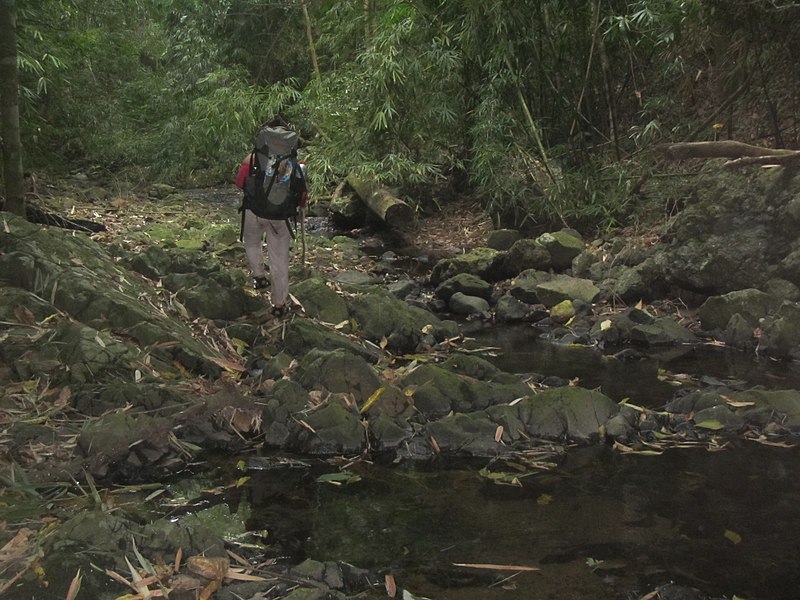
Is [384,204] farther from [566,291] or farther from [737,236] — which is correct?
[737,236]

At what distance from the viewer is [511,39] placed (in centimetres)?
981

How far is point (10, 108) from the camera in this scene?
627cm

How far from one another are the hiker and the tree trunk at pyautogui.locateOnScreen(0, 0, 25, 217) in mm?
1956

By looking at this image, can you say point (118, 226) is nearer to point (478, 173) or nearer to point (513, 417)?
point (478, 173)

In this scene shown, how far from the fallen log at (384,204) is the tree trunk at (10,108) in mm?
6342

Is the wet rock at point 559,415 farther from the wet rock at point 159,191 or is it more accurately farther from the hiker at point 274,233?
the wet rock at point 159,191

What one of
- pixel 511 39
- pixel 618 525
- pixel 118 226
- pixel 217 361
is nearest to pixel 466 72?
pixel 511 39

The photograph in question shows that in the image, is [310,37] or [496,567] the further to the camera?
[310,37]

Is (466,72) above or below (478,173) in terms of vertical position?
above

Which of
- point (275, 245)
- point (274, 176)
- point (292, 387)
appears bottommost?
point (292, 387)

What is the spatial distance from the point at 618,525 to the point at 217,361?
2791 mm

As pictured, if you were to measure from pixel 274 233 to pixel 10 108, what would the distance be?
2408 millimetres

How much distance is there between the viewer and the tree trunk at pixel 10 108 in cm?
606

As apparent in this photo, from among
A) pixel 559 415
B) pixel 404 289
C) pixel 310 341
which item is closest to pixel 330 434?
pixel 559 415
